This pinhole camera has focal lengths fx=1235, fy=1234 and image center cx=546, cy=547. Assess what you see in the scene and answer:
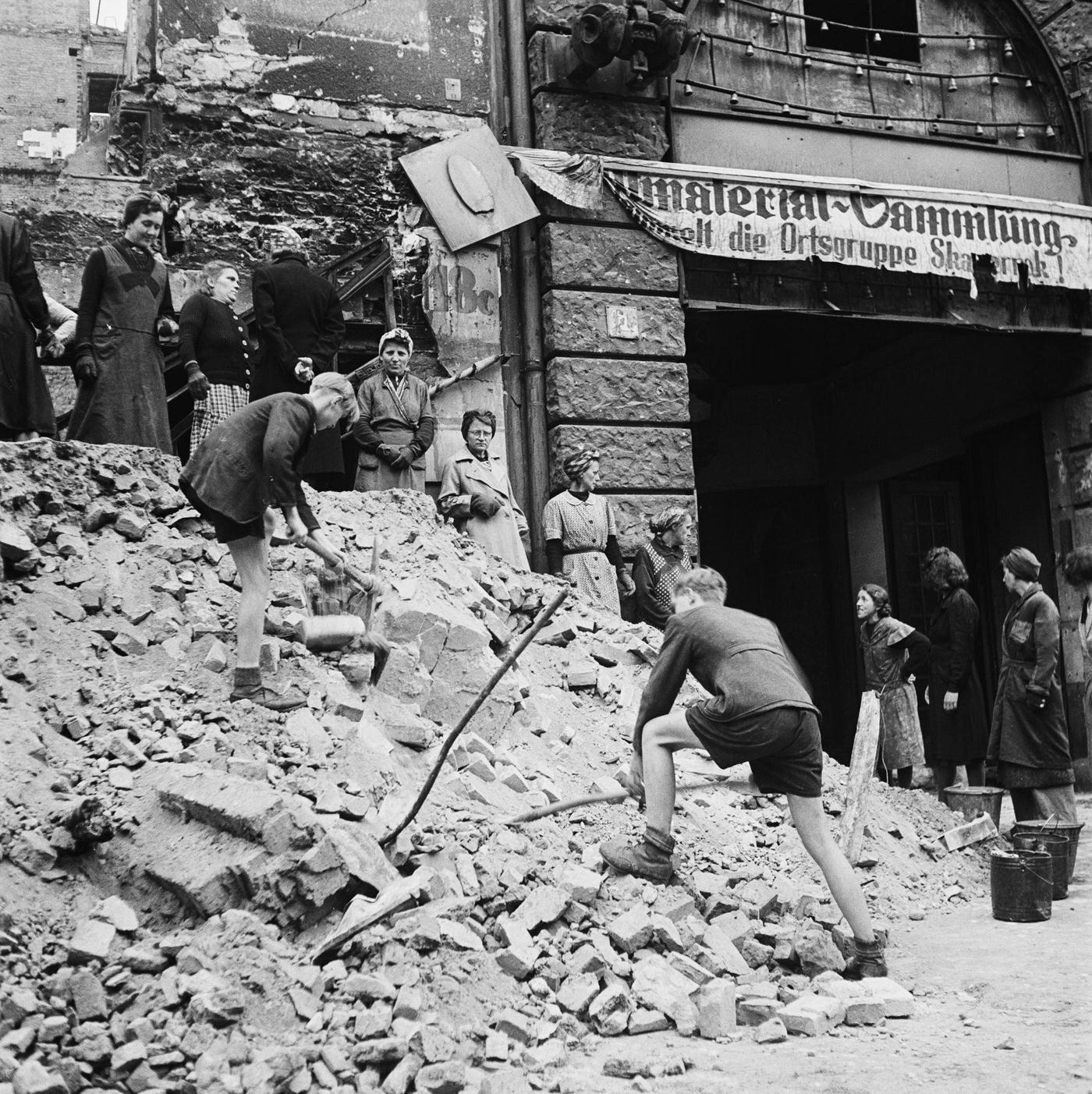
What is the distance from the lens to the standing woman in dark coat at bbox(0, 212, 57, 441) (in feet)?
21.5

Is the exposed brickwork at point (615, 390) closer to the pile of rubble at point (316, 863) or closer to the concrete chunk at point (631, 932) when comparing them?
the pile of rubble at point (316, 863)

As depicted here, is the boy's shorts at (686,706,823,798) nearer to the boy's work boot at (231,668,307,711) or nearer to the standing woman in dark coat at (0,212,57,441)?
the boy's work boot at (231,668,307,711)

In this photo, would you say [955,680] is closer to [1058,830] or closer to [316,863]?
[1058,830]

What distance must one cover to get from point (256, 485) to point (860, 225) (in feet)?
23.0

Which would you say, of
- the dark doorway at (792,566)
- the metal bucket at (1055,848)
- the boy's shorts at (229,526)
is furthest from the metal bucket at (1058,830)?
the dark doorway at (792,566)

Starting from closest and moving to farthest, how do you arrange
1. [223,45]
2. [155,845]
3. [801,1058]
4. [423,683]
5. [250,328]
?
[801,1058], [155,845], [423,683], [250,328], [223,45]

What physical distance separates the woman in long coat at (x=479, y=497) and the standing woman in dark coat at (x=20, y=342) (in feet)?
9.01

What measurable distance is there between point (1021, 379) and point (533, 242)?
5.75m

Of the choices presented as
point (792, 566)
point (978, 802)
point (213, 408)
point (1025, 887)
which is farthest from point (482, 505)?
point (792, 566)

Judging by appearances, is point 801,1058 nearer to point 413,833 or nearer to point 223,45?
point 413,833

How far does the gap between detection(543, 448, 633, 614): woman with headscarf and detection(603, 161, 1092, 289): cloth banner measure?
238 centimetres

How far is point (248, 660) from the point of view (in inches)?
216

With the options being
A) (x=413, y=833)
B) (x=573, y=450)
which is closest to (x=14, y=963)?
(x=413, y=833)

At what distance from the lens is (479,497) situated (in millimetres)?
8555
